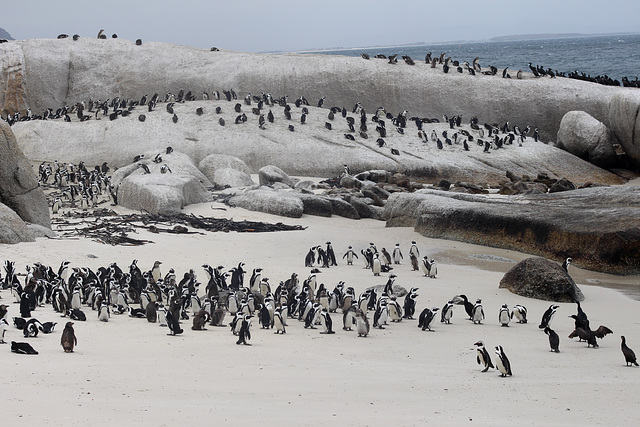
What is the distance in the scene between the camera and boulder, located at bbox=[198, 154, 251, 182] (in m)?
25.6

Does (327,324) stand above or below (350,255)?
above

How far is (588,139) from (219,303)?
21.7 metres

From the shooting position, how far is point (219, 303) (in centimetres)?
1171

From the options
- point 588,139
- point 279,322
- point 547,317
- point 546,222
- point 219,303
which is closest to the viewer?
point 279,322

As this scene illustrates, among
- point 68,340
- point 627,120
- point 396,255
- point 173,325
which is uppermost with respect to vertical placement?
point 627,120

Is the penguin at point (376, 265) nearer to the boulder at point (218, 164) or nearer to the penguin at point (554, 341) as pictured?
the penguin at point (554, 341)

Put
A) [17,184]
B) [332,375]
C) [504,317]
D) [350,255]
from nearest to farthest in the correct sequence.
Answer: [332,375]
[504,317]
[350,255]
[17,184]

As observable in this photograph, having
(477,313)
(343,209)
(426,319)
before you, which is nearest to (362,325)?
(426,319)

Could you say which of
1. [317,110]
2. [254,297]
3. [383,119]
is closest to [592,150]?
[383,119]

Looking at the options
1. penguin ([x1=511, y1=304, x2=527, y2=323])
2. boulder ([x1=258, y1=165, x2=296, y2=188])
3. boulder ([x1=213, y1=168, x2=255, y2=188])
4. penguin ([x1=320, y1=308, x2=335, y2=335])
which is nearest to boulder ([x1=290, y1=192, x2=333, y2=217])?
boulder ([x1=258, y1=165, x2=296, y2=188])

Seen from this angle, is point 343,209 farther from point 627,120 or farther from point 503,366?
point 627,120

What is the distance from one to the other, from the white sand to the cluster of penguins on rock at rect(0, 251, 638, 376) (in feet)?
0.58

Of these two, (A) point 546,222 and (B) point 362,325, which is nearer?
(B) point 362,325

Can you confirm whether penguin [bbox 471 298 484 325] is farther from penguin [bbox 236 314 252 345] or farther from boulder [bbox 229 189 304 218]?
boulder [bbox 229 189 304 218]
